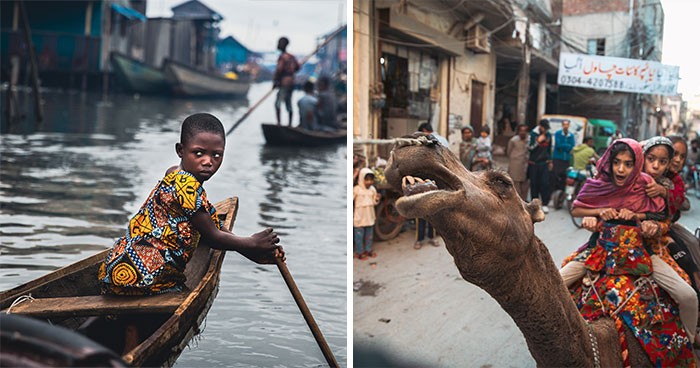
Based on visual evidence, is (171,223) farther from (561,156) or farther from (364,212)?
(561,156)

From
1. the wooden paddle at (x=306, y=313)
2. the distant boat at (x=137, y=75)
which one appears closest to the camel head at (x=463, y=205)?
the wooden paddle at (x=306, y=313)

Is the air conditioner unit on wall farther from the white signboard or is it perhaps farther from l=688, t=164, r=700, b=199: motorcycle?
l=688, t=164, r=700, b=199: motorcycle

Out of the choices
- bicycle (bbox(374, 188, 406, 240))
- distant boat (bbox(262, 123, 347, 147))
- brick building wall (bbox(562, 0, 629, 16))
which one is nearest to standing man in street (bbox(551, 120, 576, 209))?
brick building wall (bbox(562, 0, 629, 16))

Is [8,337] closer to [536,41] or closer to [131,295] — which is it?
[131,295]

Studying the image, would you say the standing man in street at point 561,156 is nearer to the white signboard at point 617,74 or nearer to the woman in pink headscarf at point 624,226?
the white signboard at point 617,74

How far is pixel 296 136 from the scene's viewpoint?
285 inches

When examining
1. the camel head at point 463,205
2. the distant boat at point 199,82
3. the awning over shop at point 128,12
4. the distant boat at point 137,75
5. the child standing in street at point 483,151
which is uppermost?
the awning over shop at point 128,12

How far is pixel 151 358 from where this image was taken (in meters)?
1.63

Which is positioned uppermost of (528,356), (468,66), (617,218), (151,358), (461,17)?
(461,17)

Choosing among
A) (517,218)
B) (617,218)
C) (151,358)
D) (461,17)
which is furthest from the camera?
(461,17)

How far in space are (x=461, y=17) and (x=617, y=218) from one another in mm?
1201

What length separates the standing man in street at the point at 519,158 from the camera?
2.83 metres

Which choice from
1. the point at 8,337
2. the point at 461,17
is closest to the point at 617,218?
the point at 461,17

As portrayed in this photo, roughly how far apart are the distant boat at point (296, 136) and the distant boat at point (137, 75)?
9.30 m
